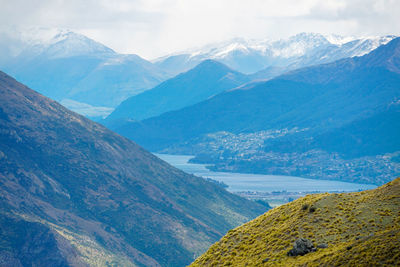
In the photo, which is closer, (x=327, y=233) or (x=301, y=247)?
(x=301, y=247)

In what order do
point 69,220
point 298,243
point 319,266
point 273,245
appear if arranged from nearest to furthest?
1. point 319,266
2. point 298,243
3. point 273,245
4. point 69,220

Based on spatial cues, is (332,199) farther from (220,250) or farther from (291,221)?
(220,250)

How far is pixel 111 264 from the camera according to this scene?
565 ft

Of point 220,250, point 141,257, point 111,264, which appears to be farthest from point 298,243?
Answer: point 141,257

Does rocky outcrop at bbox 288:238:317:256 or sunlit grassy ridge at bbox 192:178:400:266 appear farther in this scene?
rocky outcrop at bbox 288:238:317:256

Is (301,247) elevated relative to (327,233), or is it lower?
lower

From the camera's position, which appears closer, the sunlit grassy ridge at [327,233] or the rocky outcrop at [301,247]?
the sunlit grassy ridge at [327,233]

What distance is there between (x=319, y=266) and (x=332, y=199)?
16117 millimetres

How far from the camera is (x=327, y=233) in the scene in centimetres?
5203

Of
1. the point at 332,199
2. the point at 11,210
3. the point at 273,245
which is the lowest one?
the point at 11,210

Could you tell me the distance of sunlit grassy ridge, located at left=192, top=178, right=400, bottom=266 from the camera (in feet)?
141

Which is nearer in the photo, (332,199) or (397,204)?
(397,204)

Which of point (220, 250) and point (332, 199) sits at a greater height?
point (332, 199)

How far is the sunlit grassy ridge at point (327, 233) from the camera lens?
4309 centimetres
